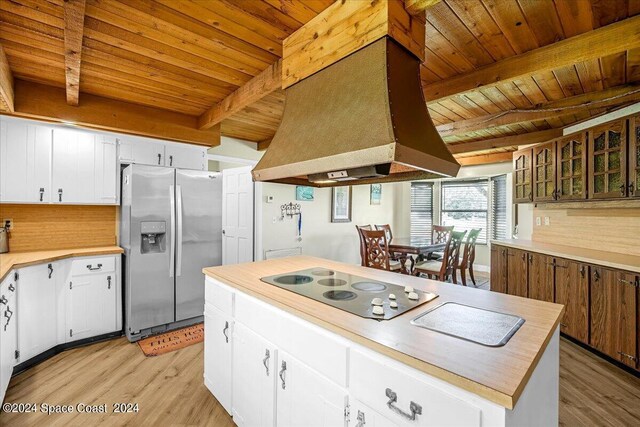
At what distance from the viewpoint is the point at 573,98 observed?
3.00m

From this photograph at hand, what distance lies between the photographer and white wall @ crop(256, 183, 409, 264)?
4.78m

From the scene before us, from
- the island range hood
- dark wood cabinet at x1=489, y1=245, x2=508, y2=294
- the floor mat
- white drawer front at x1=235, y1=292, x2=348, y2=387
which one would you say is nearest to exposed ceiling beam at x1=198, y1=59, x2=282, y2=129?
the island range hood

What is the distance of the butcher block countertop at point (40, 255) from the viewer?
2394mm

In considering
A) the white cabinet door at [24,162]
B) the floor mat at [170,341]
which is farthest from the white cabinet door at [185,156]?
the floor mat at [170,341]

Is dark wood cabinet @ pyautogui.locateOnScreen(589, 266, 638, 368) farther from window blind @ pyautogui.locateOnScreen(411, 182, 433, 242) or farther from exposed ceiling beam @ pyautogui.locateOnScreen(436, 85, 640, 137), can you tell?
window blind @ pyautogui.locateOnScreen(411, 182, 433, 242)

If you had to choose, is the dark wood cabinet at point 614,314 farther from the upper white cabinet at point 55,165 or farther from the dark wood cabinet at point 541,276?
the upper white cabinet at point 55,165

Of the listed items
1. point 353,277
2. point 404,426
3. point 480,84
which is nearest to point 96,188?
point 353,277

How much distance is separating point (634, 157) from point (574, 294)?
4.38ft

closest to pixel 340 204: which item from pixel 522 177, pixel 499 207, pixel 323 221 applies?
pixel 323 221

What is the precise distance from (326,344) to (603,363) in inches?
116

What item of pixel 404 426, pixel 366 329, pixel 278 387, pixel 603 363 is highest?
pixel 366 329

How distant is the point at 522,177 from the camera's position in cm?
420

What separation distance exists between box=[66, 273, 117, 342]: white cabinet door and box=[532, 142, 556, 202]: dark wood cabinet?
5000mm

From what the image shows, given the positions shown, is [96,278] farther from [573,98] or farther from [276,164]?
[573,98]
